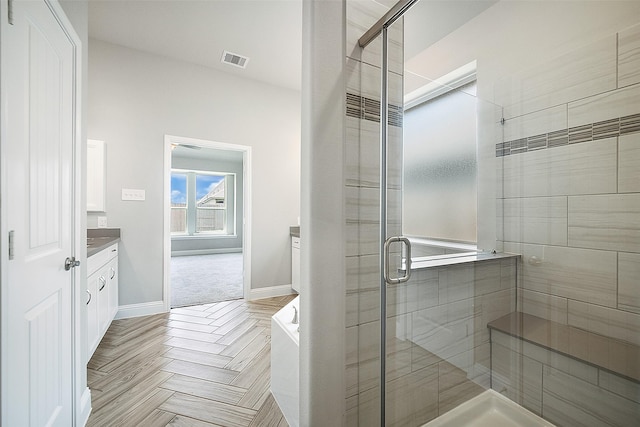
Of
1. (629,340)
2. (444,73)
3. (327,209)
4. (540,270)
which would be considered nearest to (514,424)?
(629,340)

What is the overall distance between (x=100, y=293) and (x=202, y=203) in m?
6.19

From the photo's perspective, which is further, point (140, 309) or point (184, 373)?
point (140, 309)

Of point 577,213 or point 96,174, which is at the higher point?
point 96,174

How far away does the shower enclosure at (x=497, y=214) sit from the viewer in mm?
1109

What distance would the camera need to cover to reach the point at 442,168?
1.37 metres

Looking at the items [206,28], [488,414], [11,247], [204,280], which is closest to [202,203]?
[204,280]

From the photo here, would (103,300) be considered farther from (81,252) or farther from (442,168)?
(442,168)

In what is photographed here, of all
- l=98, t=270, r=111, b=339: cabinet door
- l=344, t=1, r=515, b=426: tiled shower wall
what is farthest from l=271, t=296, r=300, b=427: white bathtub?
l=98, t=270, r=111, b=339: cabinet door

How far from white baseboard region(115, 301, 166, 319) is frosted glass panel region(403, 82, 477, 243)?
3.10 m

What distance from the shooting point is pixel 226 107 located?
3.61m

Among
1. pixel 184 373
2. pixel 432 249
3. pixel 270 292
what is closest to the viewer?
pixel 432 249

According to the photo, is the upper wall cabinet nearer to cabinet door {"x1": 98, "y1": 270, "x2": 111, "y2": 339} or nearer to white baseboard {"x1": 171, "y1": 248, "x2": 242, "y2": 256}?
cabinet door {"x1": 98, "y1": 270, "x2": 111, "y2": 339}

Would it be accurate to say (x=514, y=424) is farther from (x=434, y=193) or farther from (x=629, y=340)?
(x=434, y=193)

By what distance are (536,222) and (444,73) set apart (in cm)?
86
